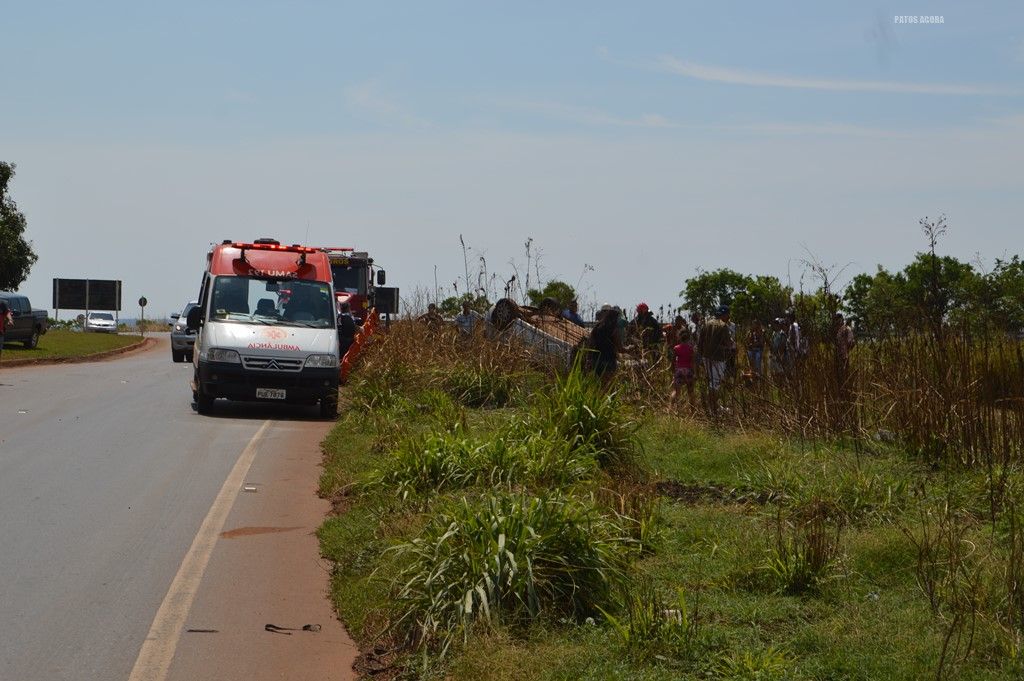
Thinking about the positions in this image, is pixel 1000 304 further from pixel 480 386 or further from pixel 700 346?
pixel 480 386

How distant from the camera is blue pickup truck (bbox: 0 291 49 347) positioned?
38719 mm

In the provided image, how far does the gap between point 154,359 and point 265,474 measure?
2805cm

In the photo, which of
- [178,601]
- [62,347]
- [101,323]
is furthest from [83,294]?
[178,601]

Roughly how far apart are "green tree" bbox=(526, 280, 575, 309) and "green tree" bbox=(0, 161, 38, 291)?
158 ft

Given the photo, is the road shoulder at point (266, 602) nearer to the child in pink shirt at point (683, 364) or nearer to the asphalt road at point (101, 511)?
the asphalt road at point (101, 511)

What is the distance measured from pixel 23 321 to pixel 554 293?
23449 millimetres

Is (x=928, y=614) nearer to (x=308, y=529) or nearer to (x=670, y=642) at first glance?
(x=670, y=642)

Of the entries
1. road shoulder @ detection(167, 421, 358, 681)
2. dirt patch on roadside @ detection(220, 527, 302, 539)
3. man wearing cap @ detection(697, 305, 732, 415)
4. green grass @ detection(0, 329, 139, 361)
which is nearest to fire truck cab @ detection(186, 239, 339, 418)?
man wearing cap @ detection(697, 305, 732, 415)

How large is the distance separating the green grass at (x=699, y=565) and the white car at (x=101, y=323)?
5882 cm

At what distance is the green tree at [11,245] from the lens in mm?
63000

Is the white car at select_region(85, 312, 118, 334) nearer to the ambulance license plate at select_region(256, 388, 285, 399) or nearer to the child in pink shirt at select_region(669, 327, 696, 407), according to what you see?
the ambulance license plate at select_region(256, 388, 285, 399)

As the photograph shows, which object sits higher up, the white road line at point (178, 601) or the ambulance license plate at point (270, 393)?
the ambulance license plate at point (270, 393)

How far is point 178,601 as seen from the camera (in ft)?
25.5

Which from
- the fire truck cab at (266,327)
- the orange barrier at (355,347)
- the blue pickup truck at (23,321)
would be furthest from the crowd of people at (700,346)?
the blue pickup truck at (23,321)
